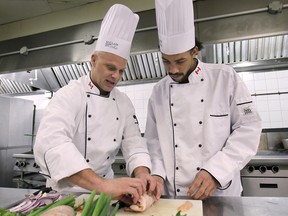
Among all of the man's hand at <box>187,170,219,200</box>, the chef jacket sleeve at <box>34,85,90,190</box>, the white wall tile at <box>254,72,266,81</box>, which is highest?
the white wall tile at <box>254,72,266,81</box>

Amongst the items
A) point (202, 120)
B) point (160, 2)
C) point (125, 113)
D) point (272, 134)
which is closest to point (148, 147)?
point (125, 113)

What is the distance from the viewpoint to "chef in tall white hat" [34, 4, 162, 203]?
0.94 meters

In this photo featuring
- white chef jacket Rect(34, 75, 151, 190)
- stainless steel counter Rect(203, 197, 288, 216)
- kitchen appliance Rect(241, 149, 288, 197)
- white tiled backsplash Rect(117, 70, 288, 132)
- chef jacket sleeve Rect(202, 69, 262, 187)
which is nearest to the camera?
stainless steel counter Rect(203, 197, 288, 216)

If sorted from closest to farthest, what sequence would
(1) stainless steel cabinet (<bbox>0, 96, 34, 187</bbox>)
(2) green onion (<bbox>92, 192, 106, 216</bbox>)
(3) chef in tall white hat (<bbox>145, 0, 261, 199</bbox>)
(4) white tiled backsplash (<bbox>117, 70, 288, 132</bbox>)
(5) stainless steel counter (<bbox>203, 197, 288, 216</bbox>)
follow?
(2) green onion (<bbox>92, 192, 106, 216</bbox>) < (5) stainless steel counter (<bbox>203, 197, 288, 216</bbox>) < (3) chef in tall white hat (<bbox>145, 0, 261, 199</bbox>) < (4) white tiled backsplash (<bbox>117, 70, 288, 132</bbox>) < (1) stainless steel cabinet (<bbox>0, 96, 34, 187</bbox>)

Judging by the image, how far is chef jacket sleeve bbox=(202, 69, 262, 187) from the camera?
1074 mm

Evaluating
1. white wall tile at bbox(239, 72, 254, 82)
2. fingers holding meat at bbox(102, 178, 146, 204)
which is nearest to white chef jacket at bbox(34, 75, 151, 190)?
fingers holding meat at bbox(102, 178, 146, 204)

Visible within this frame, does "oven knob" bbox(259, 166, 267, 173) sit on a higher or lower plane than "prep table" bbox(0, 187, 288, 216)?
lower

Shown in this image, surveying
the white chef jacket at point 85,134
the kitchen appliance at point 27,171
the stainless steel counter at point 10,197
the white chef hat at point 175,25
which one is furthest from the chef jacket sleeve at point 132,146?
the kitchen appliance at point 27,171

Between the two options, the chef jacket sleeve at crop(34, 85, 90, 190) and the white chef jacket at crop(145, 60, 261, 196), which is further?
the white chef jacket at crop(145, 60, 261, 196)

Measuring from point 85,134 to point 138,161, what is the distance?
1.09ft

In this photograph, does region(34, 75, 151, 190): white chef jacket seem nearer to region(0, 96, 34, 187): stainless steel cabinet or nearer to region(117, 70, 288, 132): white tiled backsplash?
region(117, 70, 288, 132): white tiled backsplash

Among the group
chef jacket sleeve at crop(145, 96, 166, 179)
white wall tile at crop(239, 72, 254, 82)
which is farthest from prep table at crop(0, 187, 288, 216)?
white wall tile at crop(239, 72, 254, 82)

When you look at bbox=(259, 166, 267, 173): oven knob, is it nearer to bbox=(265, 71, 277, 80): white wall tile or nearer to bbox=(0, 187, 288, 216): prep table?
bbox=(0, 187, 288, 216): prep table

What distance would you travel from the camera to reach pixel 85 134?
1225mm
